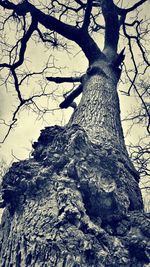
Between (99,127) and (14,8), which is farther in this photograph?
(14,8)

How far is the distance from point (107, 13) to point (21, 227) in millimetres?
3827

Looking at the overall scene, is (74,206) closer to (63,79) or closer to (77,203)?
(77,203)

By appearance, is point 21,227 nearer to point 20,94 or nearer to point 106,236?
point 106,236

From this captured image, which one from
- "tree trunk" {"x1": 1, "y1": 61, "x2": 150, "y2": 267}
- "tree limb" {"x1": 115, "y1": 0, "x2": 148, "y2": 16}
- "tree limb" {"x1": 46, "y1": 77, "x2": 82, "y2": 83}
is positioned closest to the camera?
"tree trunk" {"x1": 1, "y1": 61, "x2": 150, "y2": 267}

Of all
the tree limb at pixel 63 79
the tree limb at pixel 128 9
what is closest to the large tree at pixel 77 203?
the tree limb at pixel 63 79

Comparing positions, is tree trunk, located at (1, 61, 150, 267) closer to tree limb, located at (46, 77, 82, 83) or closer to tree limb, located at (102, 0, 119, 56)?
tree limb, located at (46, 77, 82, 83)

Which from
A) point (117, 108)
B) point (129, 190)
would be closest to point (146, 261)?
point (129, 190)

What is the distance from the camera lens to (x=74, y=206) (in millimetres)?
2219

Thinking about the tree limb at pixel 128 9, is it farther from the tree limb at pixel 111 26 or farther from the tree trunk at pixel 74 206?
the tree trunk at pixel 74 206

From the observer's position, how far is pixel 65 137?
8.91 feet

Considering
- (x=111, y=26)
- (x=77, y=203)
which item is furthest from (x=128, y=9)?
(x=77, y=203)

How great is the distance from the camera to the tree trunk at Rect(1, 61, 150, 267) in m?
2.00

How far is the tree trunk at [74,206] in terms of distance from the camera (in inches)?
78.7

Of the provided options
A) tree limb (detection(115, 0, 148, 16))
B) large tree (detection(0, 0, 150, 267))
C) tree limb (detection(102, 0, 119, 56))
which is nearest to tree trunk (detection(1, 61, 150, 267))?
large tree (detection(0, 0, 150, 267))
